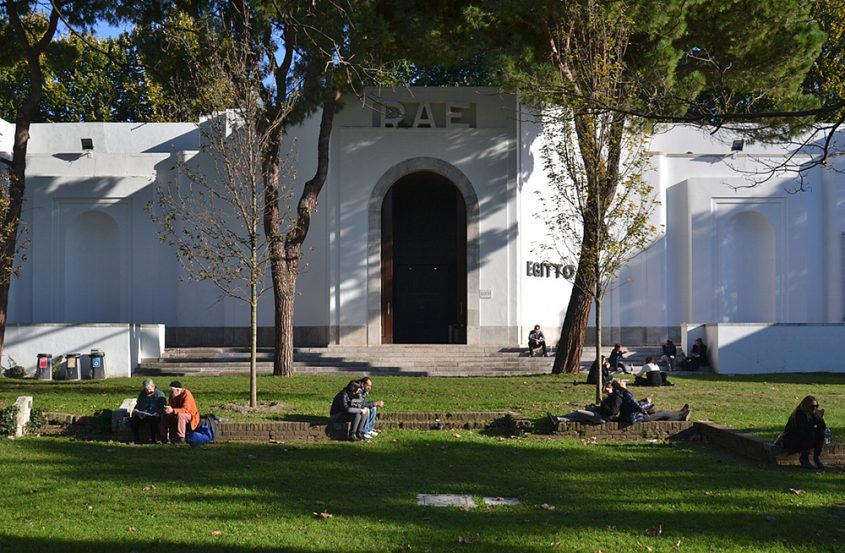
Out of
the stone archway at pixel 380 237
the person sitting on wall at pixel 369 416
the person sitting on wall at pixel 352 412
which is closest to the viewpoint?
the person sitting on wall at pixel 352 412

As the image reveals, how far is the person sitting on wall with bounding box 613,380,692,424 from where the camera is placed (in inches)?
641

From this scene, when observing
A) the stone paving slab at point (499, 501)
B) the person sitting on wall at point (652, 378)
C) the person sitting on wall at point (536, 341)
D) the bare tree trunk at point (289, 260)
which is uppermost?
the bare tree trunk at point (289, 260)

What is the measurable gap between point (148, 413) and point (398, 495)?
5.61 meters

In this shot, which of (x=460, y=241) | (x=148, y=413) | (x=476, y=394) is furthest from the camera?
(x=460, y=241)

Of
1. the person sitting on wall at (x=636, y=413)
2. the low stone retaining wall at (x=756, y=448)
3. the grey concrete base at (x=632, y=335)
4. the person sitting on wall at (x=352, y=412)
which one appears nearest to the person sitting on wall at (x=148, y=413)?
the person sitting on wall at (x=352, y=412)

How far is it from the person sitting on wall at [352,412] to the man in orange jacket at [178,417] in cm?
208

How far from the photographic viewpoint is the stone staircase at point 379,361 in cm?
2659

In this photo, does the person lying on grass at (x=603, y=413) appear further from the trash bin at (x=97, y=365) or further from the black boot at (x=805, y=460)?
the trash bin at (x=97, y=365)

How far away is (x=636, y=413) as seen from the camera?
53.5 ft

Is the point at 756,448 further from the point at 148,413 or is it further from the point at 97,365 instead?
the point at 97,365

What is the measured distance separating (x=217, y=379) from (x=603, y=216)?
9.91 metres

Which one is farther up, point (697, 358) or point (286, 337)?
point (286, 337)

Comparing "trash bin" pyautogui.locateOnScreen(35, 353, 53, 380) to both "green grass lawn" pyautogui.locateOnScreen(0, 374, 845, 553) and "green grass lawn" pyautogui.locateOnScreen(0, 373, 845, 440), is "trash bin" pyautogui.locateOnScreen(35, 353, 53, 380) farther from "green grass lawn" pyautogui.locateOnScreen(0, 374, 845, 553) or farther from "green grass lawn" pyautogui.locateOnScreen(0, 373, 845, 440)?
"green grass lawn" pyautogui.locateOnScreen(0, 374, 845, 553)

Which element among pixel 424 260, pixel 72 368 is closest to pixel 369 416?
pixel 72 368
